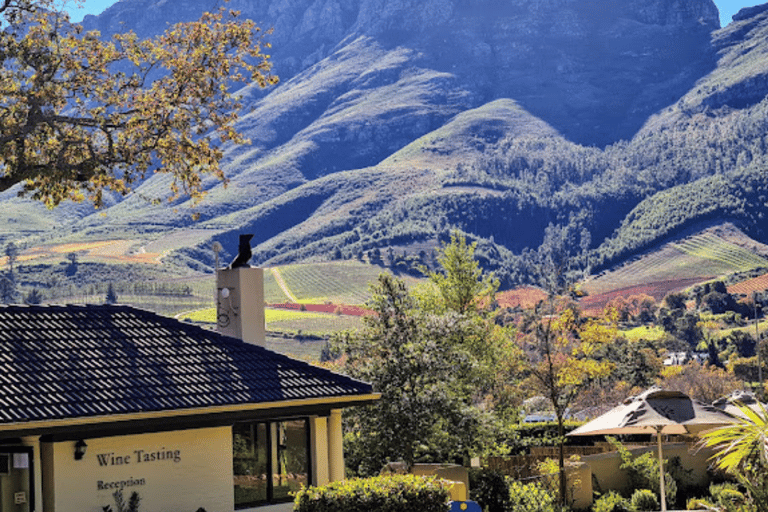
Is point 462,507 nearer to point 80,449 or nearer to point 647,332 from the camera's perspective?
point 80,449

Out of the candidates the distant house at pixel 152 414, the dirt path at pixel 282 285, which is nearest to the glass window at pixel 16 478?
the distant house at pixel 152 414

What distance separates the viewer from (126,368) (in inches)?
655

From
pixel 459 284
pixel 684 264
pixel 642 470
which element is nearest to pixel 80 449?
pixel 642 470

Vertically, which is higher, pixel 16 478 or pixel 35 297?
pixel 35 297

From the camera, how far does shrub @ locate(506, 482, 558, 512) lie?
22797 millimetres

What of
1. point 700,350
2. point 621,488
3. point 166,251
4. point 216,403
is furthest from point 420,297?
point 166,251

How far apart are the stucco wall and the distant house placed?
2 cm

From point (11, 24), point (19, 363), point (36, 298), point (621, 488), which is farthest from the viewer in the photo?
point (36, 298)

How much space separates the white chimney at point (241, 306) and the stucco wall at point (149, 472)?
10.4 feet

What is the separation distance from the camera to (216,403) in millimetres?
16484

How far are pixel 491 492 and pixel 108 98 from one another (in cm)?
1161

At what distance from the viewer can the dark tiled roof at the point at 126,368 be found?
15250 mm

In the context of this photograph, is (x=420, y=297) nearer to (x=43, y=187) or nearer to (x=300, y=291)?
(x=43, y=187)

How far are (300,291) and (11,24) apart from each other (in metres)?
146
